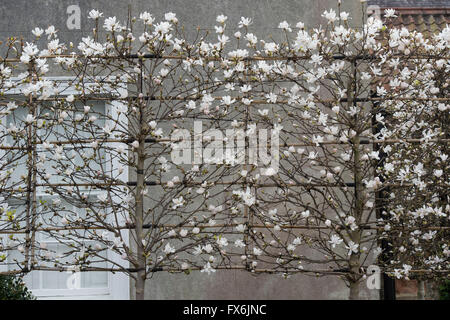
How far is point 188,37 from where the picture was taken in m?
4.79

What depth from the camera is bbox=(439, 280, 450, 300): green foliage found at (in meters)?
5.70

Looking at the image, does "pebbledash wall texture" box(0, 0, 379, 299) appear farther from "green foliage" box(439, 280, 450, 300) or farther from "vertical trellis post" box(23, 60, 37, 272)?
"green foliage" box(439, 280, 450, 300)

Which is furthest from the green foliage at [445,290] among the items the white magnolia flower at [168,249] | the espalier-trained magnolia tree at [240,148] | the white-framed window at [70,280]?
the white magnolia flower at [168,249]

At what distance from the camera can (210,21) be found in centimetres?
483

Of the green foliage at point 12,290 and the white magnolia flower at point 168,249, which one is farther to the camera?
the green foliage at point 12,290

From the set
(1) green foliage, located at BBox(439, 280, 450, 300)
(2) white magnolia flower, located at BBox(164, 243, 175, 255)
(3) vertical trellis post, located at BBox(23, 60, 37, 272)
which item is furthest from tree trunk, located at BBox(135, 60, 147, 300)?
(1) green foliage, located at BBox(439, 280, 450, 300)

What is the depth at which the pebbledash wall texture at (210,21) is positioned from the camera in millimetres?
4684

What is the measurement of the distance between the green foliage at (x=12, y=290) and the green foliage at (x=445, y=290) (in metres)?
3.84

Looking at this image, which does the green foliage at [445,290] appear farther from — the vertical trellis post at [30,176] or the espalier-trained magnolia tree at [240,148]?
the vertical trellis post at [30,176]

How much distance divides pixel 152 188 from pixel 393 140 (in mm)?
1910

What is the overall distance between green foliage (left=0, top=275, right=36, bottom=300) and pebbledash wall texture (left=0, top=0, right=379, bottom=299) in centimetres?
96

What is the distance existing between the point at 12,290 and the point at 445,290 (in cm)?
402

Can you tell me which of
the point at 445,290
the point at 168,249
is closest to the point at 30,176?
the point at 168,249

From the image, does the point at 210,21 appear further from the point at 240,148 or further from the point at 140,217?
the point at 140,217
